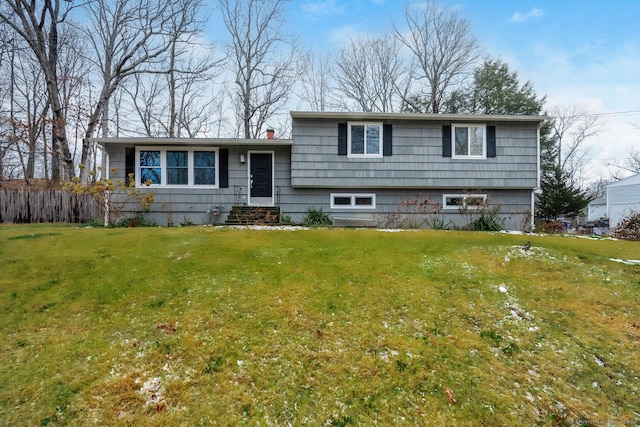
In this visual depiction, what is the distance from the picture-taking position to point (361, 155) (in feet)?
35.2

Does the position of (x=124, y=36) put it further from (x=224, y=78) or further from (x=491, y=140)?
(x=491, y=140)

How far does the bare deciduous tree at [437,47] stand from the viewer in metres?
20.6

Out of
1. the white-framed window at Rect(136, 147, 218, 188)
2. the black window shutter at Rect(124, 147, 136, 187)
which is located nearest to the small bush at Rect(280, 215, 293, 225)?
the white-framed window at Rect(136, 147, 218, 188)

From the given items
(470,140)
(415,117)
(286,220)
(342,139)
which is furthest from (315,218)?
(470,140)

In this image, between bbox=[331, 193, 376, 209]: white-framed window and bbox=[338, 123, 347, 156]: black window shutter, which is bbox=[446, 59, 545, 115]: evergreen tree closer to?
bbox=[338, 123, 347, 156]: black window shutter

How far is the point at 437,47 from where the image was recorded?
2108cm

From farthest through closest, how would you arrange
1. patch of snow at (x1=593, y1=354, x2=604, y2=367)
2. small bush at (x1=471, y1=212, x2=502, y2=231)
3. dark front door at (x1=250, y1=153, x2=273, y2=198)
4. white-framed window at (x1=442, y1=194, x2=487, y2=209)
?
dark front door at (x1=250, y1=153, x2=273, y2=198), white-framed window at (x1=442, y1=194, x2=487, y2=209), small bush at (x1=471, y1=212, x2=502, y2=231), patch of snow at (x1=593, y1=354, x2=604, y2=367)

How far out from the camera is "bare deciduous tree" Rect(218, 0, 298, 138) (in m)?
20.4

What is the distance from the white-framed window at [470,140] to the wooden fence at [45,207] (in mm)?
12786

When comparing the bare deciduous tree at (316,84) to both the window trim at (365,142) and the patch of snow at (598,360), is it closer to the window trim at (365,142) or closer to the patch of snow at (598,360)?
the window trim at (365,142)

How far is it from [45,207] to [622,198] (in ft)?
100

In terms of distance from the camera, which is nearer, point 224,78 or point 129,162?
point 129,162

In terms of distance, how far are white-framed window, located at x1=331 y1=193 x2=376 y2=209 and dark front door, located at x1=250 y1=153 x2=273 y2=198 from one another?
2.24 meters

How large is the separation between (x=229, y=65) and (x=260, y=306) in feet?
66.7
